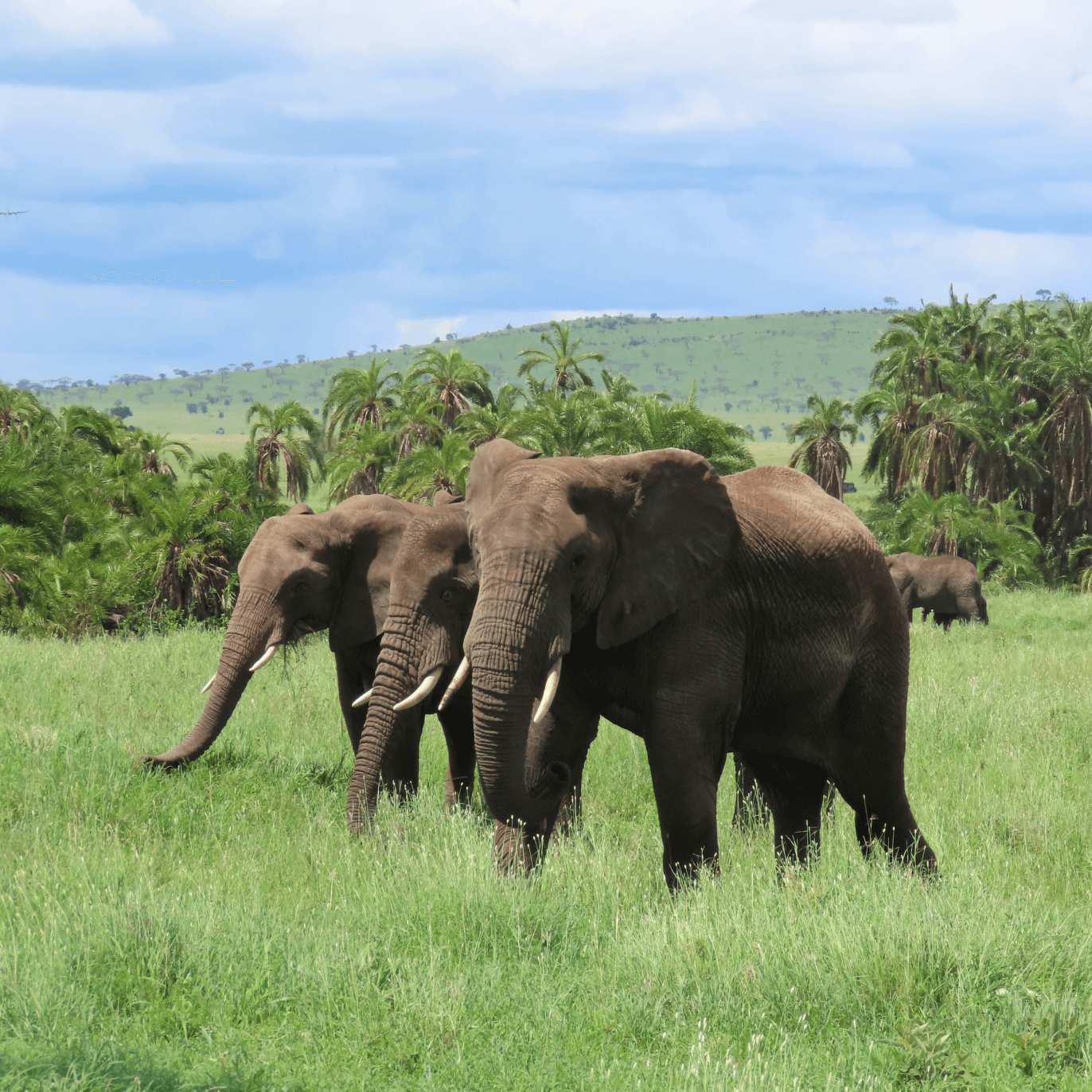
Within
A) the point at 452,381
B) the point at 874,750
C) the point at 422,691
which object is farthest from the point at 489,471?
the point at 452,381

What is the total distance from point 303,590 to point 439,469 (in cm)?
1943

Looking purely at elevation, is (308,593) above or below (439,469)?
below

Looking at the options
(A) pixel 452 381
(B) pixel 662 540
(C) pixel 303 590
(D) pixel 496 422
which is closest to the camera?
(B) pixel 662 540

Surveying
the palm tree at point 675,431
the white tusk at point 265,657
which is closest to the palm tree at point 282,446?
the palm tree at point 675,431

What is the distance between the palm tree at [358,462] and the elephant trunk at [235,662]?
2495 cm

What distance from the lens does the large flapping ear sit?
548 cm

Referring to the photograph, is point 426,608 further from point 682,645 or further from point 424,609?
point 682,645

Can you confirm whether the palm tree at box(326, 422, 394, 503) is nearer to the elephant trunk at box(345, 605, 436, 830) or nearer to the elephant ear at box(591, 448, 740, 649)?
the elephant trunk at box(345, 605, 436, 830)

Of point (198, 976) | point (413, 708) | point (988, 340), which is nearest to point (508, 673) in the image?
point (198, 976)

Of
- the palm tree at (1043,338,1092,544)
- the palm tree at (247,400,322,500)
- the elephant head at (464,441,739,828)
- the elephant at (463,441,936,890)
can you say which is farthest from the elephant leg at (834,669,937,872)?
the palm tree at (1043,338,1092,544)

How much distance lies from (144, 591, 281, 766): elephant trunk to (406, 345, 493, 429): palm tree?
31.1 meters

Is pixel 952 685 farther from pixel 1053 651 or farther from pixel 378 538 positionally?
pixel 378 538

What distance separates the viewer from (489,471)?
5590 mm

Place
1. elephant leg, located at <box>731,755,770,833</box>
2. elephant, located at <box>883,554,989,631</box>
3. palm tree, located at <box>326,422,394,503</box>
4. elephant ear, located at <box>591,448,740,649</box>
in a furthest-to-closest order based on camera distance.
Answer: palm tree, located at <box>326,422,394,503</box> → elephant, located at <box>883,554,989,631</box> → elephant leg, located at <box>731,755,770,833</box> → elephant ear, located at <box>591,448,740,649</box>
